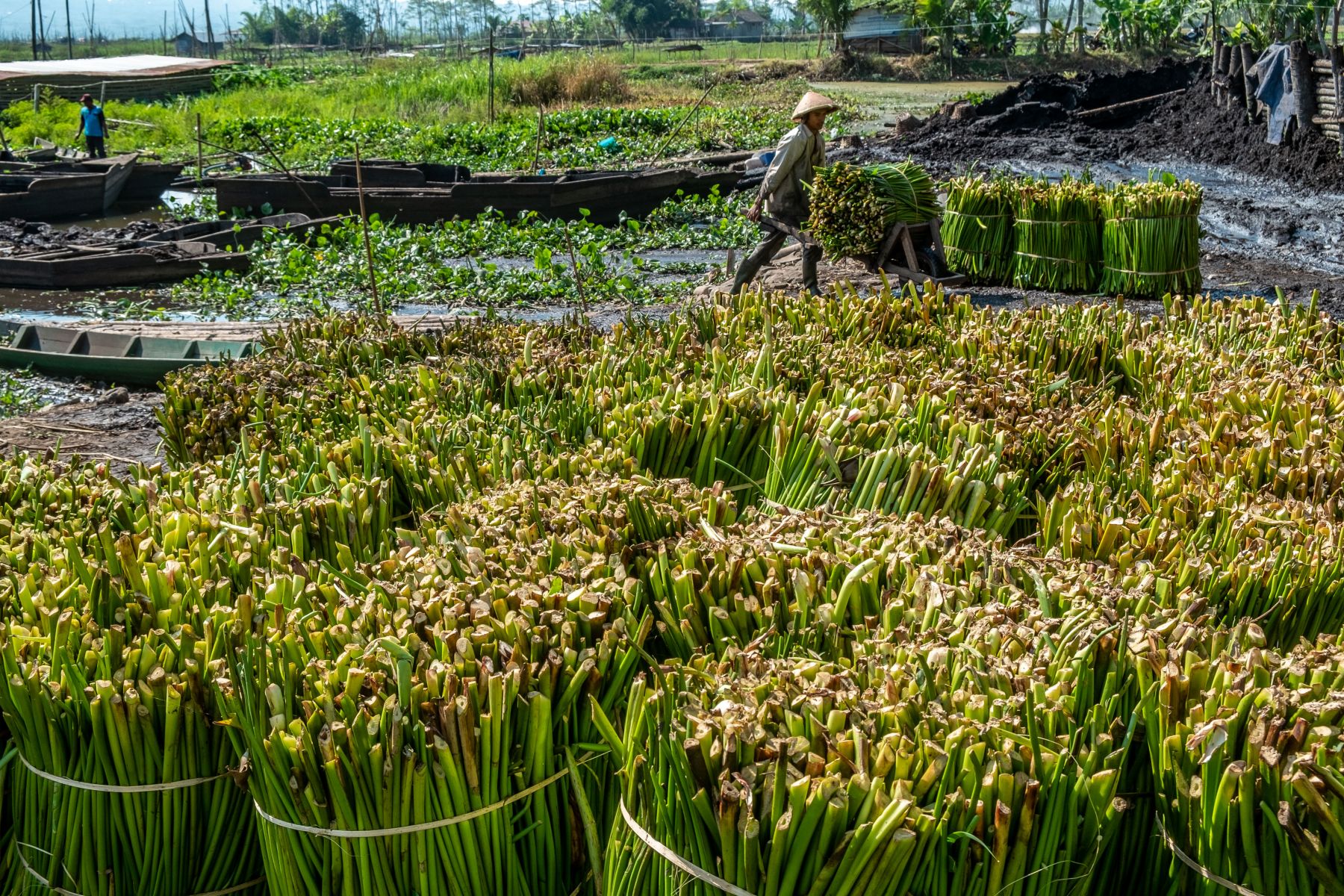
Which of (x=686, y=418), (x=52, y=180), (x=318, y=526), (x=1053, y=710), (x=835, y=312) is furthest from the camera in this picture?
(x=52, y=180)

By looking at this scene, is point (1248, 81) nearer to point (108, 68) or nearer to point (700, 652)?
point (700, 652)

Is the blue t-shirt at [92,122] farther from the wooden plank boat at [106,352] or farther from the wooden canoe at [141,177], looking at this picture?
the wooden plank boat at [106,352]

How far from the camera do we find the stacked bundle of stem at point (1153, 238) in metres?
9.67

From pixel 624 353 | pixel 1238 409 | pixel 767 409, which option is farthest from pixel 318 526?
pixel 1238 409

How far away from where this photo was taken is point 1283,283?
1084cm

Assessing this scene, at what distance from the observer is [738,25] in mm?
82125

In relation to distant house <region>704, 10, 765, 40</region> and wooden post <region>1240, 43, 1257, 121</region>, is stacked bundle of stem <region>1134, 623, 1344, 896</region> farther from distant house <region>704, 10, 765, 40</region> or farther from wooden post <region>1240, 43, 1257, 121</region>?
distant house <region>704, 10, 765, 40</region>

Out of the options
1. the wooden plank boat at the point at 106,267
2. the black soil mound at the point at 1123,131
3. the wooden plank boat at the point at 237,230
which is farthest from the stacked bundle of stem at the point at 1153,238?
the wooden plank boat at the point at 106,267

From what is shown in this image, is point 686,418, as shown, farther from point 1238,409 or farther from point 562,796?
point 1238,409

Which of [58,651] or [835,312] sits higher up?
[835,312]

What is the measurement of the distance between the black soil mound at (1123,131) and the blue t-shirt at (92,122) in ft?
50.8

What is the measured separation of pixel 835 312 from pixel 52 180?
59.1 feet

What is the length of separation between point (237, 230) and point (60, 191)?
5455 mm

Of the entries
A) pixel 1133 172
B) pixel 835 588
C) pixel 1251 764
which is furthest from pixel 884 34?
pixel 1251 764
